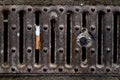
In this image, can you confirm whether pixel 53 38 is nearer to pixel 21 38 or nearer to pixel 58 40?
pixel 58 40

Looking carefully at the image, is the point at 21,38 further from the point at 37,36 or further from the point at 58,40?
the point at 58,40

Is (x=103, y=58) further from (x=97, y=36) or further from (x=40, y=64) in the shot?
(x=40, y=64)

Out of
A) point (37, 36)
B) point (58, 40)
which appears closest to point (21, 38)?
point (37, 36)

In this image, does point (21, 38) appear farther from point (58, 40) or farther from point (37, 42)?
point (58, 40)

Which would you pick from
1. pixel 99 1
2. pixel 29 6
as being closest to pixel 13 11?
pixel 29 6

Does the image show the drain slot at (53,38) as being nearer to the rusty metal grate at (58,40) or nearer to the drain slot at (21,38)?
the rusty metal grate at (58,40)

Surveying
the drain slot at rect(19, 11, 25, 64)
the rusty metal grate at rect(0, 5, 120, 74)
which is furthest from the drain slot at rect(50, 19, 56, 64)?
the drain slot at rect(19, 11, 25, 64)

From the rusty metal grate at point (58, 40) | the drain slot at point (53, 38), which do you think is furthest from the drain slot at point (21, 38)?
the drain slot at point (53, 38)

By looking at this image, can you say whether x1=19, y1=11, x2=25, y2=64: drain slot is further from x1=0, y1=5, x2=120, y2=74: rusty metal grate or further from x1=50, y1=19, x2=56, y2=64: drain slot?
x1=50, y1=19, x2=56, y2=64: drain slot
